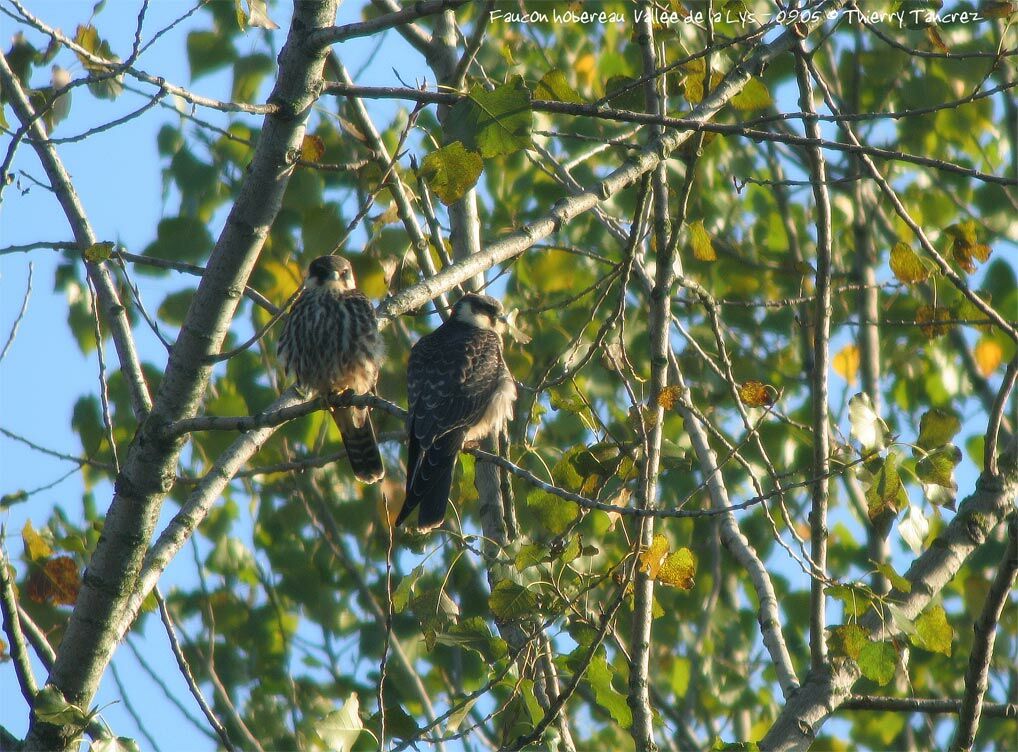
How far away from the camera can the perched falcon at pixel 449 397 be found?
4.10m

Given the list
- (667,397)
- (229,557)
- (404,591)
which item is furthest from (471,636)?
(229,557)

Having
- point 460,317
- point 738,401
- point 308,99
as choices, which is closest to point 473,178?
point 308,99

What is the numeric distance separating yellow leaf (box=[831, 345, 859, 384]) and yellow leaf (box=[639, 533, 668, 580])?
2862 mm

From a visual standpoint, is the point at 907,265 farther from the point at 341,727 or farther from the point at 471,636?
the point at 341,727

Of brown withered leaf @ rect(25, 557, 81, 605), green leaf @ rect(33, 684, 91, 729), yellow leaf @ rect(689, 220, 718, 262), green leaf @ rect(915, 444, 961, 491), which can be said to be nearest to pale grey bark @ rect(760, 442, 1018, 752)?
green leaf @ rect(915, 444, 961, 491)

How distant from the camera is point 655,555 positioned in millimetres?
2920

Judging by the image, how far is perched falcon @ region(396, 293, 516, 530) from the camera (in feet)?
13.5

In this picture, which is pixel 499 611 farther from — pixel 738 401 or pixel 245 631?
pixel 245 631

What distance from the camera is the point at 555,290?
5539 millimetres

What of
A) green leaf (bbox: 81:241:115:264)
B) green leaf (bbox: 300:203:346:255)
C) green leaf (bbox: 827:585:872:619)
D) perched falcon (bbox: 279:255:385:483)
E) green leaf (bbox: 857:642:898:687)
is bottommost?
green leaf (bbox: 857:642:898:687)

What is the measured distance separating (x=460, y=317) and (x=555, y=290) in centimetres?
66

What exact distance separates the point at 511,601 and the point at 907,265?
5.02 ft

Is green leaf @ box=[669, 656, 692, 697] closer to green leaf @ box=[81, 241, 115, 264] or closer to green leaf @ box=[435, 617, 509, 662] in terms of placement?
green leaf @ box=[435, 617, 509, 662]

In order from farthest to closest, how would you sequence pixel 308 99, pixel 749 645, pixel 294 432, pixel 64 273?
pixel 749 645 → pixel 294 432 → pixel 64 273 → pixel 308 99
